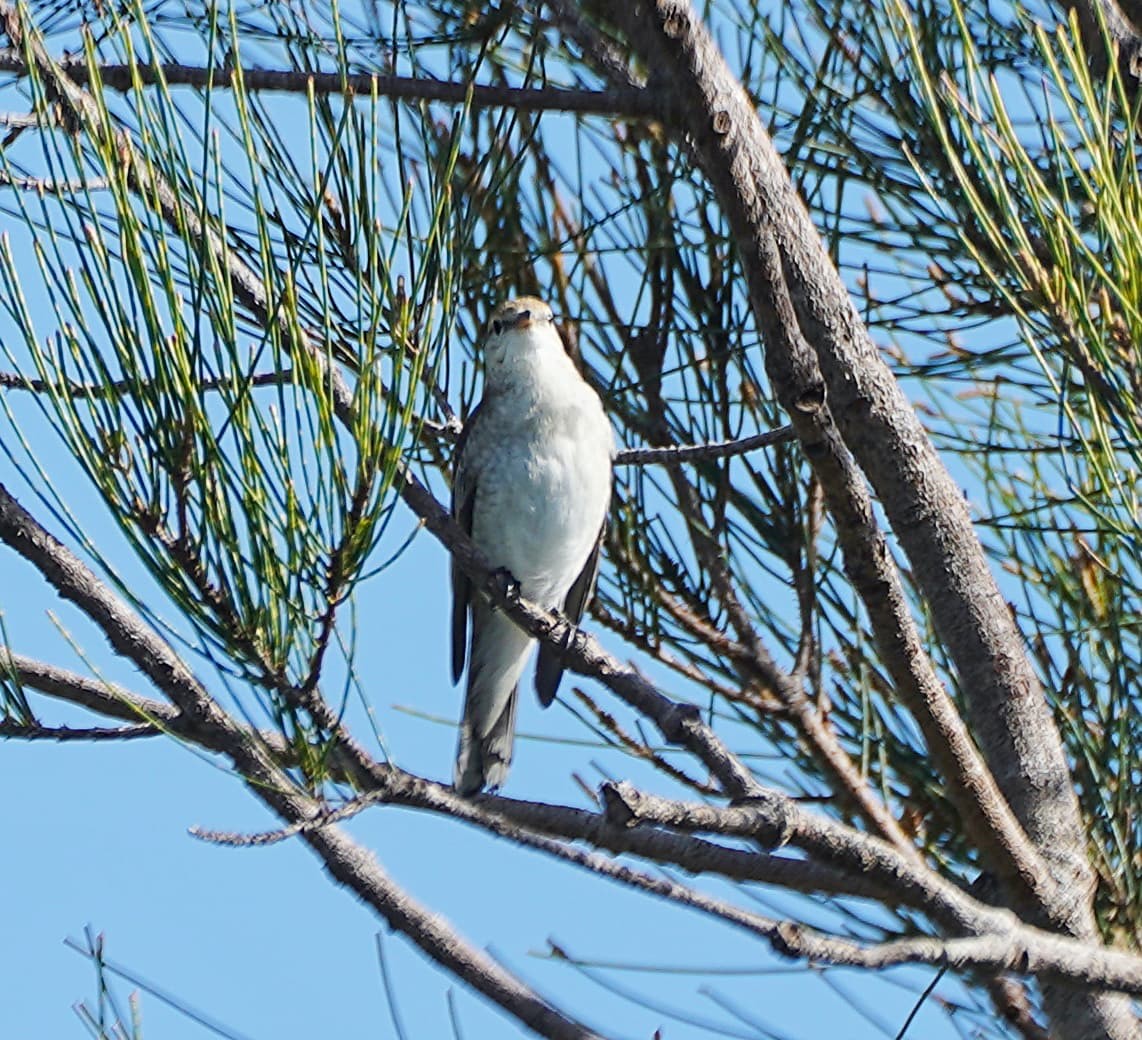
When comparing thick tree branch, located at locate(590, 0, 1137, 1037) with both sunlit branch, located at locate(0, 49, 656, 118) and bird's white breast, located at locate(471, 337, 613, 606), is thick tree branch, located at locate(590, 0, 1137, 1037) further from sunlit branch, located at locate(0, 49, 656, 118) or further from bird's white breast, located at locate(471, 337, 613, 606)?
bird's white breast, located at locate(471, 337, 613, 606)

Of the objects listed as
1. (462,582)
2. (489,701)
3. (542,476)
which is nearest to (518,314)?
(542,476)

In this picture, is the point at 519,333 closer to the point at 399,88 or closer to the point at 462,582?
the point at 462,582

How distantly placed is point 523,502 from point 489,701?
1.46ft

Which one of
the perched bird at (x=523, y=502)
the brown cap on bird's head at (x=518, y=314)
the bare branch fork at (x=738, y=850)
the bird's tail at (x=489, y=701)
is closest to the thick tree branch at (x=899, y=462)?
the bare branch fork at (x=738, y=850)

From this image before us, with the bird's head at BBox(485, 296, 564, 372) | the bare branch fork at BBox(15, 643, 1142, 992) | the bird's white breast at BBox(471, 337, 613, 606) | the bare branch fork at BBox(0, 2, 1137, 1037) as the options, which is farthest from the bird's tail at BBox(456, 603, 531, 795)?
the bare branch fork at BBox(15, 643, 1142, 992)

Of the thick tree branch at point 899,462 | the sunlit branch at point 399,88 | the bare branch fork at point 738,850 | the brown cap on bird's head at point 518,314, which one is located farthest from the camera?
the brown cap on bird's head at point 518,314

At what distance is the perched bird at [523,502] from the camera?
336 cm

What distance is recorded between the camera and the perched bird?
3363 millimetres

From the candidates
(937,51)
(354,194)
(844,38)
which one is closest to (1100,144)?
(354,194)

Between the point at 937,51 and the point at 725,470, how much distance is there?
2.23 feet

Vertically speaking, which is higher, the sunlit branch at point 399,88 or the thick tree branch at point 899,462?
the sunlit branch at point 399,88

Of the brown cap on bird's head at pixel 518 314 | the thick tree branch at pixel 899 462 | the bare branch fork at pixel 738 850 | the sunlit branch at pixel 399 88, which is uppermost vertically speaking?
the brown cap on bird's head at pixel 518 314

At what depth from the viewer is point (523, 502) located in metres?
3.50

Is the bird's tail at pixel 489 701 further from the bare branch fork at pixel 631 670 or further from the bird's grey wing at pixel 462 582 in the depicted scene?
the bare branch fork at pixel 631 670
